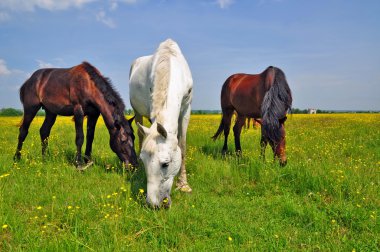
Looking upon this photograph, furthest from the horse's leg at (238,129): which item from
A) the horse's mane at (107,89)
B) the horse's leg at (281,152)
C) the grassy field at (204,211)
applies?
the horse's mane at (107,89)

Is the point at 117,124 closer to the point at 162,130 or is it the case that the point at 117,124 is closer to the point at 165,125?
the point at 165,125

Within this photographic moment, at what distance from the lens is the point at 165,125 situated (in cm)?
398

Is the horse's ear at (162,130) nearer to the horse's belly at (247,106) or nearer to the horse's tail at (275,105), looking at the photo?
the horse's tail at (275,105)

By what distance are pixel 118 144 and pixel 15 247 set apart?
3315mm

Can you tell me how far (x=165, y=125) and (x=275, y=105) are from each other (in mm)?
3228

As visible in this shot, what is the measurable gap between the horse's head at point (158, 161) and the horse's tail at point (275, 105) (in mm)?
2705

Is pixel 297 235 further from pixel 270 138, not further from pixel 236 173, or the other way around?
pixel 270 138

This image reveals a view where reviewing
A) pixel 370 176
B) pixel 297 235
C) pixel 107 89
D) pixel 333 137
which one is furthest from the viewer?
pixel 333 137

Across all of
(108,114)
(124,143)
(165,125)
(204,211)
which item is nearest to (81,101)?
(108,114)

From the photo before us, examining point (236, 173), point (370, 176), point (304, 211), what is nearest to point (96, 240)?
point (304, 211)

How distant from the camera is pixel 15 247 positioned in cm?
294

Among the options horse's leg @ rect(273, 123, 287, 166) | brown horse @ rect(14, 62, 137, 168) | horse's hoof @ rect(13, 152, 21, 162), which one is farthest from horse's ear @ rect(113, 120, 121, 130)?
horse's leg @ rect(273, 123, 287, 166)

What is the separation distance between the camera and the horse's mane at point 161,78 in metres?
4.18

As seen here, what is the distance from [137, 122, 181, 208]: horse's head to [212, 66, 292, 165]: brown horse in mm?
2754
